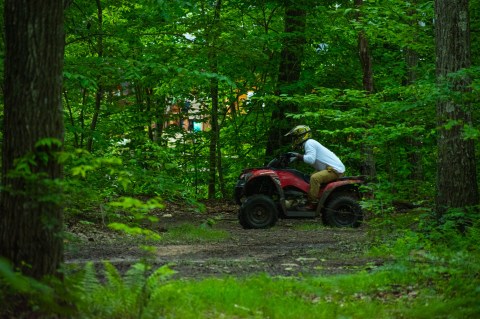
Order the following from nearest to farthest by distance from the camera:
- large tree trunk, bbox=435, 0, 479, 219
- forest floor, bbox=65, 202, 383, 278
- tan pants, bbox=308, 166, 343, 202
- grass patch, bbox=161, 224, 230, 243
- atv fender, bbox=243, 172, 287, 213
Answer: forest floor, bbox=65, 202, 383, 278
large tree trunk, bbox=435, 0, 479, 219
grass patch, bbox=161, 224, 230, 243
atv fender, bbox=243, 172, 287, 213
tan pants, bbox=308, 166, 343, 202

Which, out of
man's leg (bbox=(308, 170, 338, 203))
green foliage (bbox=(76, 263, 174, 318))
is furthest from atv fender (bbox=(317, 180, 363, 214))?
green foliage (bbox=(76, 263, 174, 318))

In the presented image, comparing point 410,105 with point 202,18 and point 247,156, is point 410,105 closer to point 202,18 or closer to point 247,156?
point 202,18

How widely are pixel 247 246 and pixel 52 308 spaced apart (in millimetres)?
6404

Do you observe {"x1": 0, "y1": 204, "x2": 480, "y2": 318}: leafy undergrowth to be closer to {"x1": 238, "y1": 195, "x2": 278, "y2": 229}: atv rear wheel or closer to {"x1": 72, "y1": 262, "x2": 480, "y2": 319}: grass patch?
{"x1": 72, "y1": 262, "x2": 480, "y2": 319}: grass patch

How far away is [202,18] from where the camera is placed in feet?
45.2

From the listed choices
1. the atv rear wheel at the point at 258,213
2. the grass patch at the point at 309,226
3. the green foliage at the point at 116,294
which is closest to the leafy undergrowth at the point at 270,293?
the green foliage at the point at 116,294

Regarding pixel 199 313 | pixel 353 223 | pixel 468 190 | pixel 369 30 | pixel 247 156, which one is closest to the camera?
pixel 199 313

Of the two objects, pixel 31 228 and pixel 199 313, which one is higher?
pixel 31 228

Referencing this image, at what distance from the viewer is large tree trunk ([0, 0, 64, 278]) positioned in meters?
5.10

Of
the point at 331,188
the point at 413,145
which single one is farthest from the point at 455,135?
the point at 413,145

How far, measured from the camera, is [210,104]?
2486cm

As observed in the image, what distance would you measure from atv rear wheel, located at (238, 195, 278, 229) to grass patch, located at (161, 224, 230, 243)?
1.50m

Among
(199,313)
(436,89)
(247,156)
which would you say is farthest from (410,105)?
(247,156)

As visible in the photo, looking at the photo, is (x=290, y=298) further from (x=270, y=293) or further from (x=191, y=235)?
(x=191, y=235)
